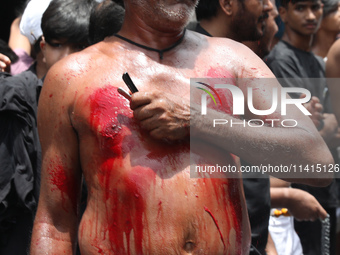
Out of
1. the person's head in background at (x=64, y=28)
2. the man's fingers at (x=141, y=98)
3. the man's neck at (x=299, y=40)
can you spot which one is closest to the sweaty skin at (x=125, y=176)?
the man's fingers at (x=141, y=98)

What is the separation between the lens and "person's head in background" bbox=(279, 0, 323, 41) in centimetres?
505

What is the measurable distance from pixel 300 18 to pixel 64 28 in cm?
237

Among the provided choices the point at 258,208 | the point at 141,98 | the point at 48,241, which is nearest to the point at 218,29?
the point at 258,208

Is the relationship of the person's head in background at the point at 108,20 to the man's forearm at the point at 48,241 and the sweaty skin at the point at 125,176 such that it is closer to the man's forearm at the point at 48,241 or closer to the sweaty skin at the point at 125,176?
the sweaty skin at the point at 125,176

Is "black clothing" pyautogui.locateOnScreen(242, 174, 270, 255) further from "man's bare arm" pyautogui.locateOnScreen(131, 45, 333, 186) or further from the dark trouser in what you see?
the dark trouser

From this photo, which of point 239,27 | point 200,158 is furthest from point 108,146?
point 239,27

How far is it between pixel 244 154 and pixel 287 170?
0.19 metres

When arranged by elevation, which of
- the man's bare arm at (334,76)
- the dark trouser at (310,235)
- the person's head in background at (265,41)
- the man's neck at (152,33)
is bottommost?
the dark trouser at (310,235)

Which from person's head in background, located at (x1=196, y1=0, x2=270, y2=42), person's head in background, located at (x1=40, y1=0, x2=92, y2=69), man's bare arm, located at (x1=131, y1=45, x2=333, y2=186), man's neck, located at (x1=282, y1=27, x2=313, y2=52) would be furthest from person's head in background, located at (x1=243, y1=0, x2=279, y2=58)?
man's bare arm, located at (x1=131, y1=45, x2=333, y2=186)

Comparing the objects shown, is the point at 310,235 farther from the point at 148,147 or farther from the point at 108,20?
the point at 148,147

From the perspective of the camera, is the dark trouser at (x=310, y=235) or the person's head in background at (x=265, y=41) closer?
the person's head in background at (x=265, y=41)

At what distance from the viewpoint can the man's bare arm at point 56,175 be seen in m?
2.30

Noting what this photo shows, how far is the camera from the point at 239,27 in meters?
3.54

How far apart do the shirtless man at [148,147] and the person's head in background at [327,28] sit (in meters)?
4.09
